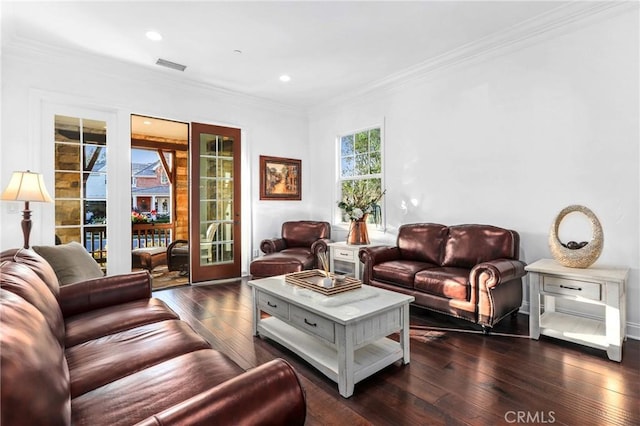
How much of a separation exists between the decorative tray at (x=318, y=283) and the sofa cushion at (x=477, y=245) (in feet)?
4.53

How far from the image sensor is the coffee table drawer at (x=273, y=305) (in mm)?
2443

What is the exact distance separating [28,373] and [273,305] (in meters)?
1.88

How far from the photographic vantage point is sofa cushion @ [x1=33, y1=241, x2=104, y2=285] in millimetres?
2447

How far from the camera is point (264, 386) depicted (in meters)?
1.00

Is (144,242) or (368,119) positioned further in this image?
(144,242)

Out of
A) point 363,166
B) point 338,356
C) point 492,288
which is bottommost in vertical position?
point 338,356

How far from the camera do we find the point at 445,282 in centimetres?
293

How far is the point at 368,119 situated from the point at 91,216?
3.84 meters

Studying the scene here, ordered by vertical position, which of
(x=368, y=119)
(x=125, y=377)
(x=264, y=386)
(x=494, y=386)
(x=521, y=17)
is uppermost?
(x=521, y=17)

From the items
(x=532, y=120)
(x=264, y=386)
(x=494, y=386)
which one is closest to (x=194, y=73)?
(x=532, y=120)

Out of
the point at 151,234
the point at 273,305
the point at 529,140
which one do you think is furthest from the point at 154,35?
the point at 151,234

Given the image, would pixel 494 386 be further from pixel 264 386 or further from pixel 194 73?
pixel 194 73

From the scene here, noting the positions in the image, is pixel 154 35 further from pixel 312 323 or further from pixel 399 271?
pixel 399 271

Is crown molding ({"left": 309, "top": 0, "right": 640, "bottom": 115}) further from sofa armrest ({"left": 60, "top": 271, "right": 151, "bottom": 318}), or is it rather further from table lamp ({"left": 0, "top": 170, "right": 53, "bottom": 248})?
table lamp ({"left": 0, "top": 170, "right": 53, "bottom": 248})
